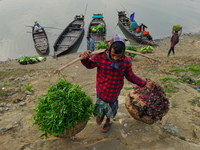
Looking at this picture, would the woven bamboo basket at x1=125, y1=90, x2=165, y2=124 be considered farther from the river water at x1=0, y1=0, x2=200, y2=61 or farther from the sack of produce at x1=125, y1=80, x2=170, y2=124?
the river water at x1=0, y1=0, x2=200, y2=61

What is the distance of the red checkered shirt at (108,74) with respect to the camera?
6.90 ft

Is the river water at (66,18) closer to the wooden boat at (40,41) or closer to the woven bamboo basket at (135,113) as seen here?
the wooden boat at (40,41)

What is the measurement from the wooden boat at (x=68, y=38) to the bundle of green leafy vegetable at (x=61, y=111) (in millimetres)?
8538

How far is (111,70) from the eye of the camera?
2.13 m

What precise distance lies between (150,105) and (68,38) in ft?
36.8

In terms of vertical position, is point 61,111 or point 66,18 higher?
point 66,18

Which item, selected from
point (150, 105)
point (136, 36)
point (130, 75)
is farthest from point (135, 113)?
point (136, 36)

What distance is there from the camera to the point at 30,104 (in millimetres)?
3895

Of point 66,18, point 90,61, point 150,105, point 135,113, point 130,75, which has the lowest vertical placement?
point 135,113

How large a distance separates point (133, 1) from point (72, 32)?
2025 cm

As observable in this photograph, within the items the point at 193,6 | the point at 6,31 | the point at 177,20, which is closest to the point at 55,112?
the point at 6,31

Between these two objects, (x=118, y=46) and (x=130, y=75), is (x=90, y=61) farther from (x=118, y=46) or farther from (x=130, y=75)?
(x=130, y=75)

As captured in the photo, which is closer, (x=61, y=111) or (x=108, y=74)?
(x=61, y=111)

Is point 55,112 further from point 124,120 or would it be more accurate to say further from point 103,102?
point 124,120
